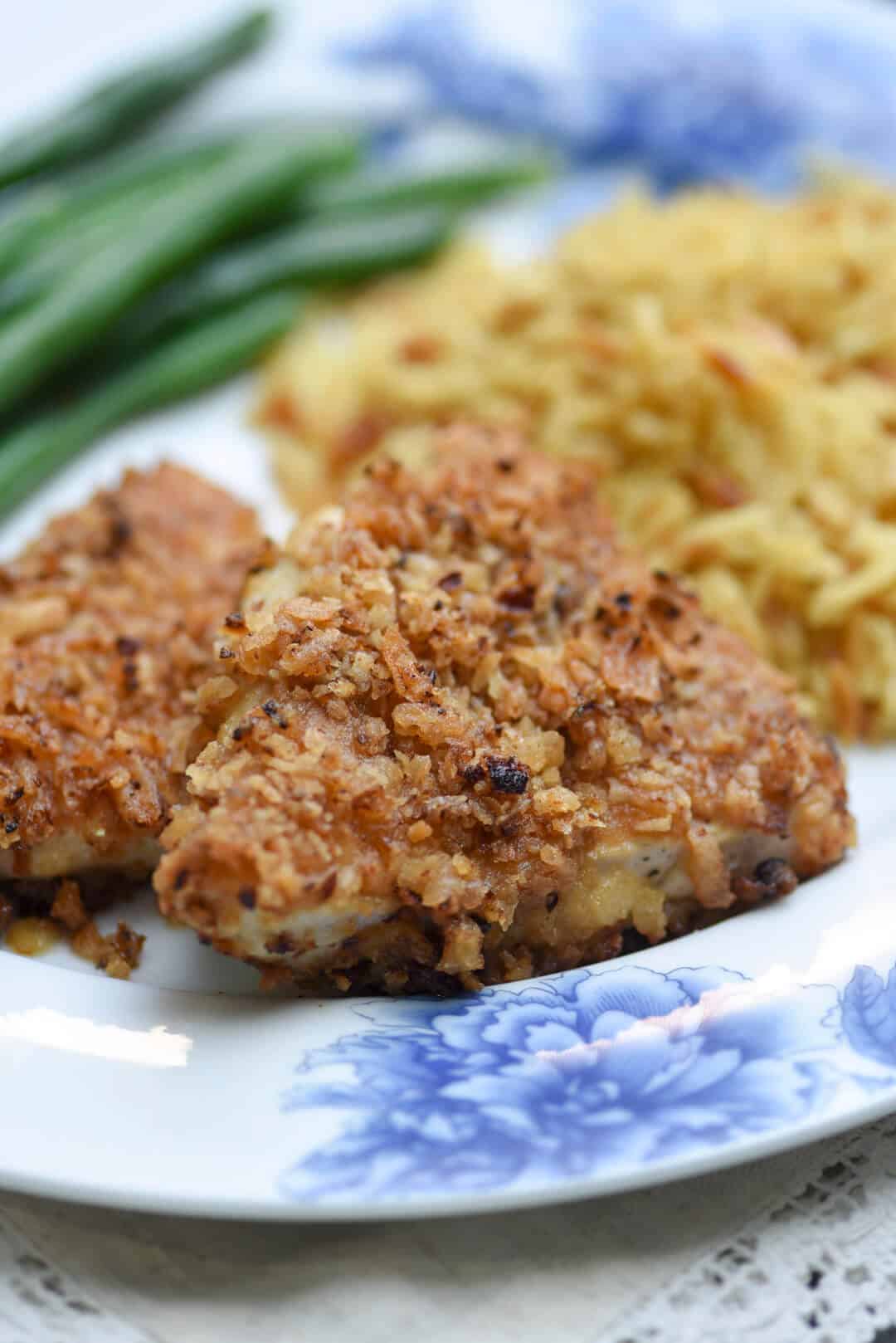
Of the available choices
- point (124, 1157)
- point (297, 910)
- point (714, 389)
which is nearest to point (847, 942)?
point (297, 910)

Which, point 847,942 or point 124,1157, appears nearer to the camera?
point 124,1157

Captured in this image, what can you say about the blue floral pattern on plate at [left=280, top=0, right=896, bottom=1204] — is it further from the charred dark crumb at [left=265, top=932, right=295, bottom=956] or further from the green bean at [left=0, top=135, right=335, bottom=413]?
the green bean at [left=0, top=135, right=335, bottom=413]

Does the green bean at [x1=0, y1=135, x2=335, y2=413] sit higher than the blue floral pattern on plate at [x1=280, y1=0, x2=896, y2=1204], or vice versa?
the green bean at [x1=0, y1=135, x2=335, y2=413]

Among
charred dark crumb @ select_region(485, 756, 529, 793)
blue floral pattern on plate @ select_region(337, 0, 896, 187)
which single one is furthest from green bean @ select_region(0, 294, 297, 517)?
charred dark crumb @ select_region(485, 756, 529, 793)

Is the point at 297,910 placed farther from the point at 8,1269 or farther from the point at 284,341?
the point at 284,341

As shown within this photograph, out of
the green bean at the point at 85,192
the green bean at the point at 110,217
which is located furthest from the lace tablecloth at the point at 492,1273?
the green bean at the point at 85,192

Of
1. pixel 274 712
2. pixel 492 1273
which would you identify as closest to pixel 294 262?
pixel 274 712

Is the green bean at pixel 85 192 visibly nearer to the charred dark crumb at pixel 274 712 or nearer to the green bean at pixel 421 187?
the green bean at pixel 421 187
